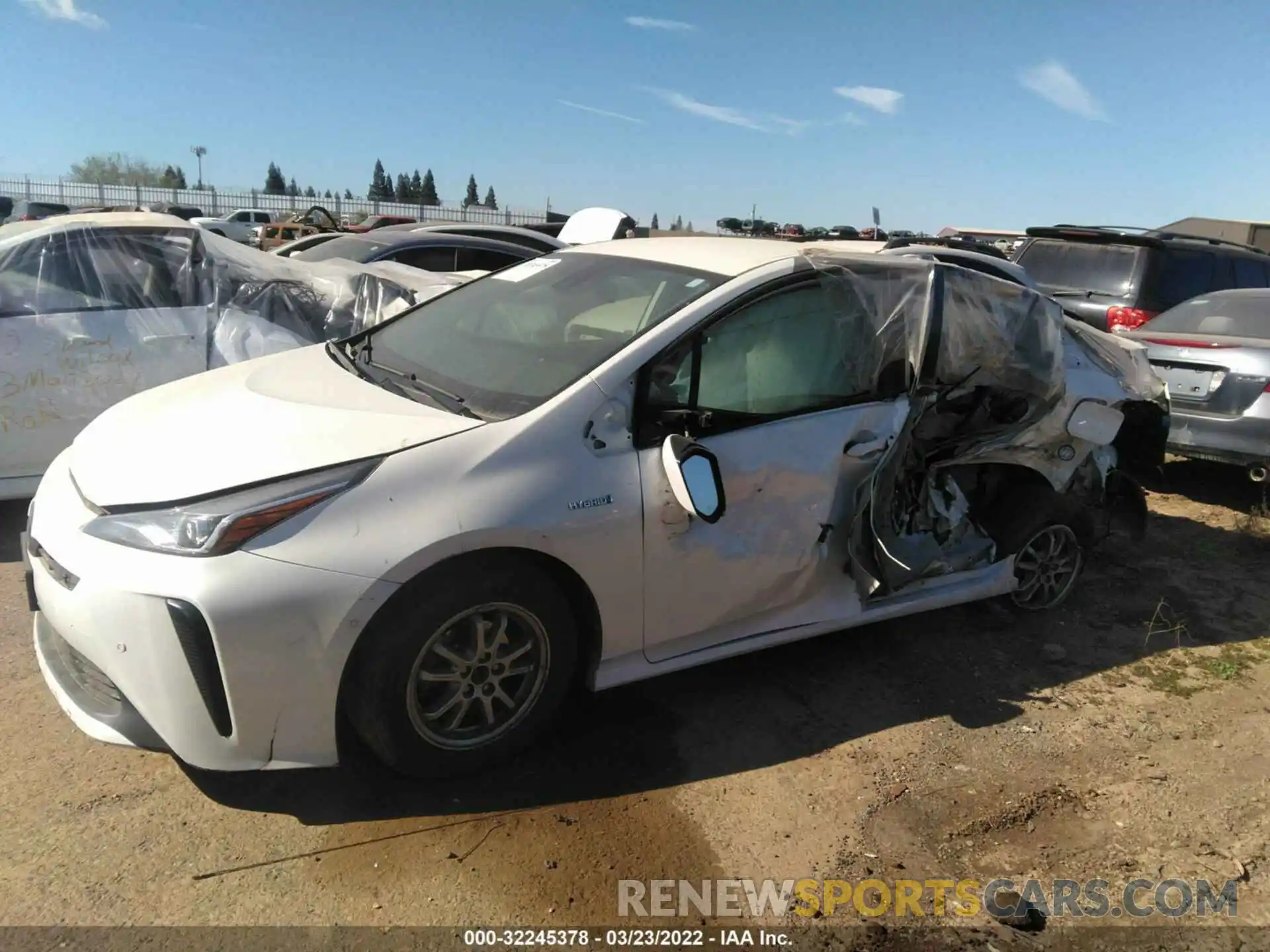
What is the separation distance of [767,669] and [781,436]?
1.07m

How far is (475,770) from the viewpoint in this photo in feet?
9.50

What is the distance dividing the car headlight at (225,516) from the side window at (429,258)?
645 cm

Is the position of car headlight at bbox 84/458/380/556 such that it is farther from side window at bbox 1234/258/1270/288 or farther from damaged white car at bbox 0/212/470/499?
side window at bbox 1234/258/1270/288

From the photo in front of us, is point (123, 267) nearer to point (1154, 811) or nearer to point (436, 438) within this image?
point (436, 438)

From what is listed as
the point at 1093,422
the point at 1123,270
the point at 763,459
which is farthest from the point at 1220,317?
the point at 763,459

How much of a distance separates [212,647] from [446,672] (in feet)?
2.16

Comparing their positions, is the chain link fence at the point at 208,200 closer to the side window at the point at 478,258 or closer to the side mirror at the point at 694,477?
the side window at the point at 478,258

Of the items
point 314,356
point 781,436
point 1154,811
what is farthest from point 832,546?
point 314,356

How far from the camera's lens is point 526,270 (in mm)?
4070

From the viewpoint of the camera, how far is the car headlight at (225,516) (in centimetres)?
244

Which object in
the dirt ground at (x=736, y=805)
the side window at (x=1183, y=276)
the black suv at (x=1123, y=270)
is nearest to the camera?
the dirt ground at (x=736, y=805)

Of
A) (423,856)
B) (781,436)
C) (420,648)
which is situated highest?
(781,436)

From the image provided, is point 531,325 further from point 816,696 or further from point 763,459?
point 816,696

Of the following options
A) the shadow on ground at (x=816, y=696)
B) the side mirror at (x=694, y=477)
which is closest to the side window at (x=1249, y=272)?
the shadow on ground at (x=816, y=696)
